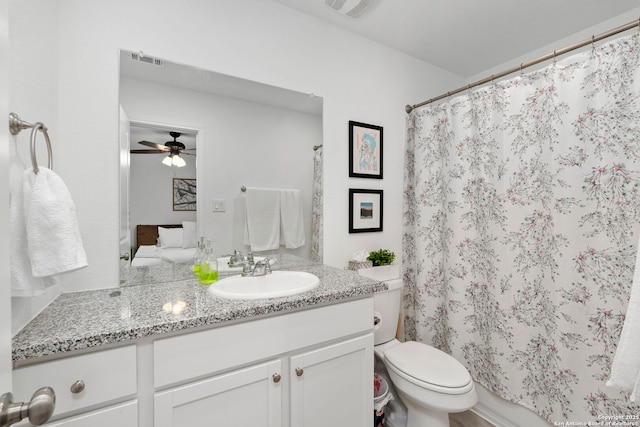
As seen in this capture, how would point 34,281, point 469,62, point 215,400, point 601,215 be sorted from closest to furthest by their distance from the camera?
1. point 34,281
2. point 215,400
3. point 601,215
4. point 469,62

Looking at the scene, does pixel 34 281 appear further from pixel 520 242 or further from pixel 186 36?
pixel 520 242

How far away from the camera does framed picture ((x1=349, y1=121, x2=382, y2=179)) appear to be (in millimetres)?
1868

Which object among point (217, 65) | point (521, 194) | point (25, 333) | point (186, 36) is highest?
point (186, 36)

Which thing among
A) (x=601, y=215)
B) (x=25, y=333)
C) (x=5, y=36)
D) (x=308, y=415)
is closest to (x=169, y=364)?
(x=25, y=333)

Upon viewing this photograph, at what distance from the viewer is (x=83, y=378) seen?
30.6 inches

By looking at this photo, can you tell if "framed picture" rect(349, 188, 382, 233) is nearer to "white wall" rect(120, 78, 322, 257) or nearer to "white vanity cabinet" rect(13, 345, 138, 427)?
"white wall" rect(120, 78, 322, 257)

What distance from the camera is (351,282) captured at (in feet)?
4.35

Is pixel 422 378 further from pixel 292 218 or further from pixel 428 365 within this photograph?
pixel 292 218

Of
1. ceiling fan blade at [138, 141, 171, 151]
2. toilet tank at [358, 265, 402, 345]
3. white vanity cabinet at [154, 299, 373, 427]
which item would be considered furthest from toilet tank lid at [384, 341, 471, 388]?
ceiling fan blade at [138, 141, 171, 151]

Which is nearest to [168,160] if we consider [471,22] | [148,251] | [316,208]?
[148,251]

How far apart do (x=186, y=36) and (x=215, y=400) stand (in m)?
1.57

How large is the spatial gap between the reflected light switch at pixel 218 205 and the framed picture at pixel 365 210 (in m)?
0.81

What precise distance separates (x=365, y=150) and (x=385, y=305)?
1027 millimetres

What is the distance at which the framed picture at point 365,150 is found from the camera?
1868mm
